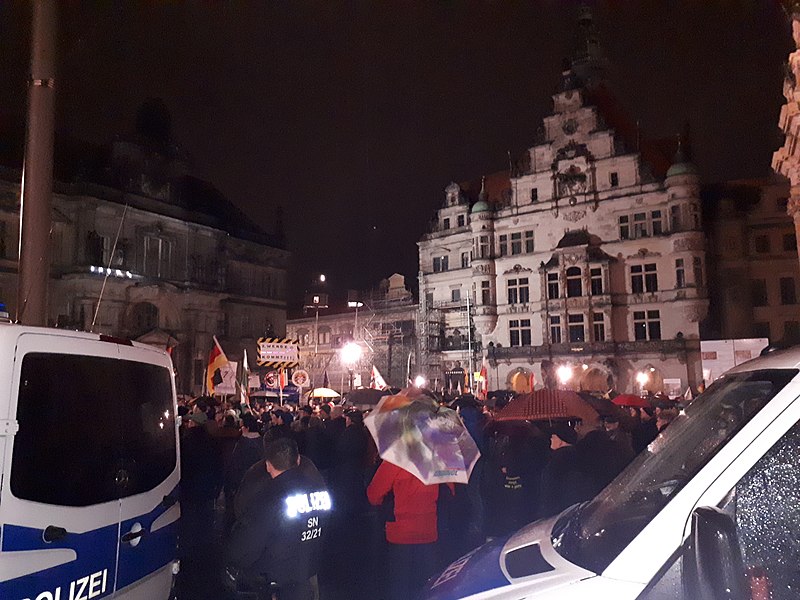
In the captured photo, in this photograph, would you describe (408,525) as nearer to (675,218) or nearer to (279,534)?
(279,534)

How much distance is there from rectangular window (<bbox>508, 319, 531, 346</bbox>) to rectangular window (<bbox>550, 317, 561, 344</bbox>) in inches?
64.1

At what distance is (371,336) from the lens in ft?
165

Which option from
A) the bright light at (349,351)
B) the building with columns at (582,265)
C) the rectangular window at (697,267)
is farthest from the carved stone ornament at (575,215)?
the bright light at (349,351)

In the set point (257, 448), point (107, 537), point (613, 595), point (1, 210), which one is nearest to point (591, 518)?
point (613, 595)

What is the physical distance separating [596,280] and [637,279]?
2.49 m

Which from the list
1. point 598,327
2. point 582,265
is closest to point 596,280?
point 582,265

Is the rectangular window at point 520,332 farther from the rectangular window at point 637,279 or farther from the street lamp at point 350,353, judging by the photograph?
the street lamp at point 350,353

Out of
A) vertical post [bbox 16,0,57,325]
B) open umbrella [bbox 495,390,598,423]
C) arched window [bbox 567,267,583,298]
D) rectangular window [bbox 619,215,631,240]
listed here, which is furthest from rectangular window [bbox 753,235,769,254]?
vertical post [bbox 16,0,57,325]

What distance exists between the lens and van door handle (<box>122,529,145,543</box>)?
12.5 ft

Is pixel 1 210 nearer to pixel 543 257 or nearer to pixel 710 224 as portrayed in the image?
pixel 543 257

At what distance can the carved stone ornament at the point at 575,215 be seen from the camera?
129ft

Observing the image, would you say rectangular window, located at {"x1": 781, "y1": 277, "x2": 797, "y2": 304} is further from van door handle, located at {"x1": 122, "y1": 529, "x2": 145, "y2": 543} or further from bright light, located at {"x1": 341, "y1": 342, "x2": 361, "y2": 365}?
van door handle, located at {"x1": 122, "y1": 529, "x2": 145, "y2": 543}

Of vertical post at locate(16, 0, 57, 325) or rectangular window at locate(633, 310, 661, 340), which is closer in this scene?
vertical post at locate(16, 0, 57, 325)

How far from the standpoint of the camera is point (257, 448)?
8328mm
